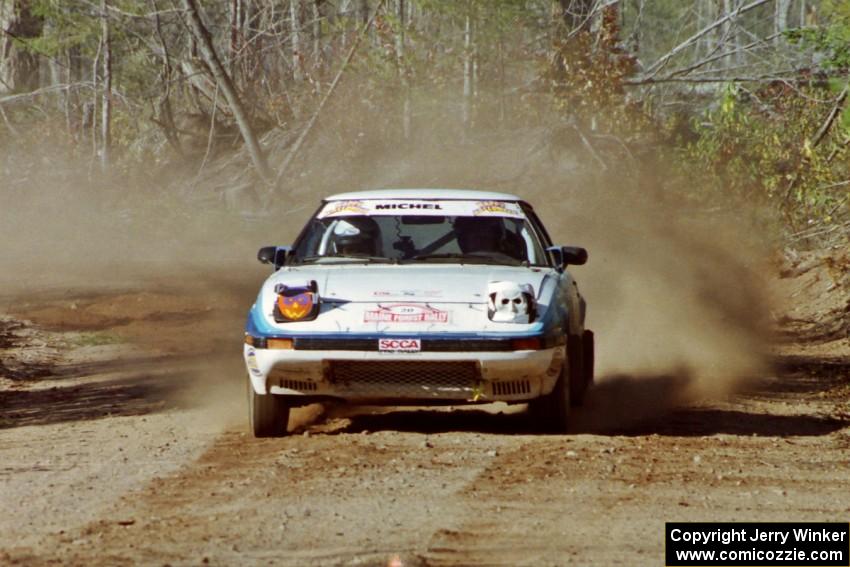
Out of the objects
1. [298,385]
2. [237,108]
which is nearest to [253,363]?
[298,385]

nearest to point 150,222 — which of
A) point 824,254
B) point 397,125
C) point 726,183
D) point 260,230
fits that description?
point 260,230

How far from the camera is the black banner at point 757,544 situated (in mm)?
5676

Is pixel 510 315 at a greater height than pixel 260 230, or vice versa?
pixel 510 315

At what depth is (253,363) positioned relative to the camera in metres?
8.47

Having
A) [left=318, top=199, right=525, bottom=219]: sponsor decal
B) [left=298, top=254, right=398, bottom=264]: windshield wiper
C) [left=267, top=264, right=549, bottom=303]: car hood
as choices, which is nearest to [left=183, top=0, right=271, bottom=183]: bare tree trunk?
[left=318, top=199, right=525, bottom=219]: sponsor decal

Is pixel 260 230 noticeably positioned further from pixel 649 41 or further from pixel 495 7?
pixel 649 41

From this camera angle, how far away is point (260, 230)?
89.4 ft

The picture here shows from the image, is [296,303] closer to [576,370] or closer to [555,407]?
[555,407]

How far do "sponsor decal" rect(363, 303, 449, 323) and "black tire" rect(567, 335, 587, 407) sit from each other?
4.30 feet

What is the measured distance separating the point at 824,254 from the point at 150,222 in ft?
48.1

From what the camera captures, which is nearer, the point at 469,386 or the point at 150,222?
the point at 469,386

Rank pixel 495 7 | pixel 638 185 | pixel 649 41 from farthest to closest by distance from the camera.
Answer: pixel 649 41
pixel 495 7
pixel 638 185

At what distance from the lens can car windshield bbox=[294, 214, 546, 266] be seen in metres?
9.42

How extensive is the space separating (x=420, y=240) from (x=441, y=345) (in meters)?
1.64
